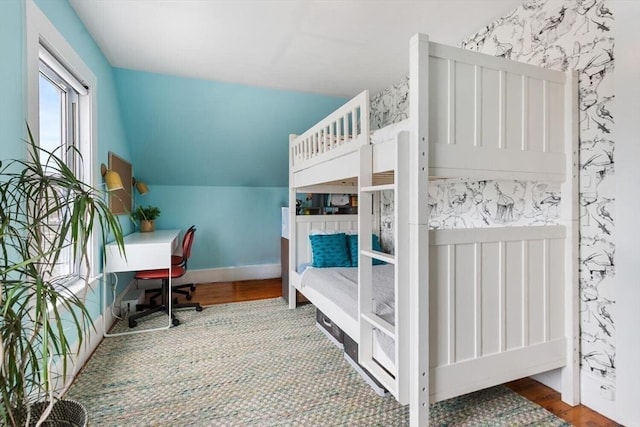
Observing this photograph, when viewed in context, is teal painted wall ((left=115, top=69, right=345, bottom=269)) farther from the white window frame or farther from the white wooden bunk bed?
the white wooden bunk bed

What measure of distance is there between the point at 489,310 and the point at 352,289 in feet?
3.04

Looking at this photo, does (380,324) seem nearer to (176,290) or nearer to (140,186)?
(176,290)

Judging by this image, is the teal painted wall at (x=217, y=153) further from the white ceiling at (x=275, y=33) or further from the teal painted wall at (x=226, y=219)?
the white ceiling at (x=275, y=33)

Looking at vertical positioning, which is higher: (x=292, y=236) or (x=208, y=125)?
(x=208, y=125)

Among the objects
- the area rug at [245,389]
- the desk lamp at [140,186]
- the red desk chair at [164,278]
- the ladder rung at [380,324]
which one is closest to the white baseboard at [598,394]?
the area rug at [245,389]

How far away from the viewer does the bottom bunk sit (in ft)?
4.83

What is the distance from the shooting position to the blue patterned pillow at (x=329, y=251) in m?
3.02

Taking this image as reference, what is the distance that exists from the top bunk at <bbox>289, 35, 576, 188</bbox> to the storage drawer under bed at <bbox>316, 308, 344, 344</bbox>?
1.29 m

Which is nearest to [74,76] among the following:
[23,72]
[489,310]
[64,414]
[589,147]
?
[23,72]

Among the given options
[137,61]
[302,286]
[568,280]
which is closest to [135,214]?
[137,61]

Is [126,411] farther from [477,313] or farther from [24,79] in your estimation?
[477,313]

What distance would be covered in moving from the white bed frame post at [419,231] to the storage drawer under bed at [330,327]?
0.92m

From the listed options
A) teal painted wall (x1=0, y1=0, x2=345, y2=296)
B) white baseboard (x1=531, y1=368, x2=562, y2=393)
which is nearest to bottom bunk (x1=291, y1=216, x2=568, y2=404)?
white baseboard (x1=531, y1=368, x2=562, y2=393)

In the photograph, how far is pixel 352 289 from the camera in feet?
7.40
